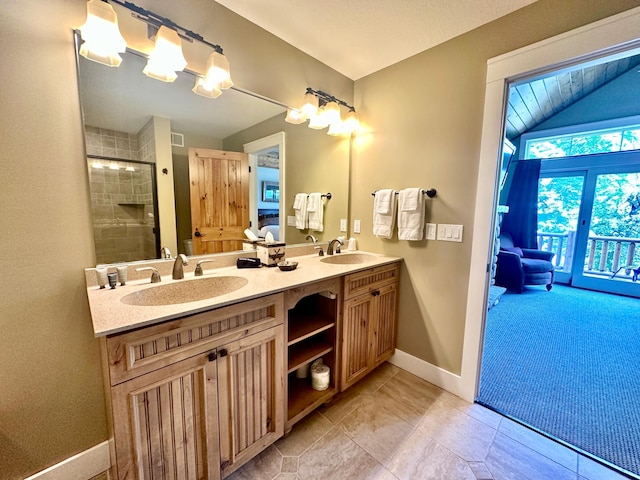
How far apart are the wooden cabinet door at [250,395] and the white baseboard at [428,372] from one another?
1.17 meters

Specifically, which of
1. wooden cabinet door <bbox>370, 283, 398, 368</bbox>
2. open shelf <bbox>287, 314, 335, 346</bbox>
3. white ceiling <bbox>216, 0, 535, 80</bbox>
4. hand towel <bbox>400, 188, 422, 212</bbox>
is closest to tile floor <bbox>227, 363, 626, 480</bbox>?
wooden cabinet door <bbox>370, 283, 398, 368</bbox>

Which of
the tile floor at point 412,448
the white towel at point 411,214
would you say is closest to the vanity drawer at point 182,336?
the tile floor at point 412,448

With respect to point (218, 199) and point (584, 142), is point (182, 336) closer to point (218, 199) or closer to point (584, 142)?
point (218, 199)

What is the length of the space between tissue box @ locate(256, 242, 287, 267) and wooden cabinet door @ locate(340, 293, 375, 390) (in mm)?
542

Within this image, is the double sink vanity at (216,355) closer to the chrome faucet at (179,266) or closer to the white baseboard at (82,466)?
the chrome faucet at (179,266)

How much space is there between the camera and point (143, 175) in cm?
139

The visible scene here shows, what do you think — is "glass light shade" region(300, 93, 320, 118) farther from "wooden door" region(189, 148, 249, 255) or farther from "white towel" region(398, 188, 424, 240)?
"white towel" region(398, 188, 424, 240)

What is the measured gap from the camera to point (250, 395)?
1.20 metres

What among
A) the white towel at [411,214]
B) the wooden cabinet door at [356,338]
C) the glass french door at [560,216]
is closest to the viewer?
the wooden cabinet door at [356,338]

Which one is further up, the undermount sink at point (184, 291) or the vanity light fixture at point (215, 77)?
the vanity light fixture at point (215, 77)

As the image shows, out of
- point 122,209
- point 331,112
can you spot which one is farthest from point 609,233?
point 122,209

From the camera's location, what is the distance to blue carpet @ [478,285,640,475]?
1.50m

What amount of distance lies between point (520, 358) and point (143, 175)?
3191 millimetres

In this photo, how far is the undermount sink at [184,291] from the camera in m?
1.18
